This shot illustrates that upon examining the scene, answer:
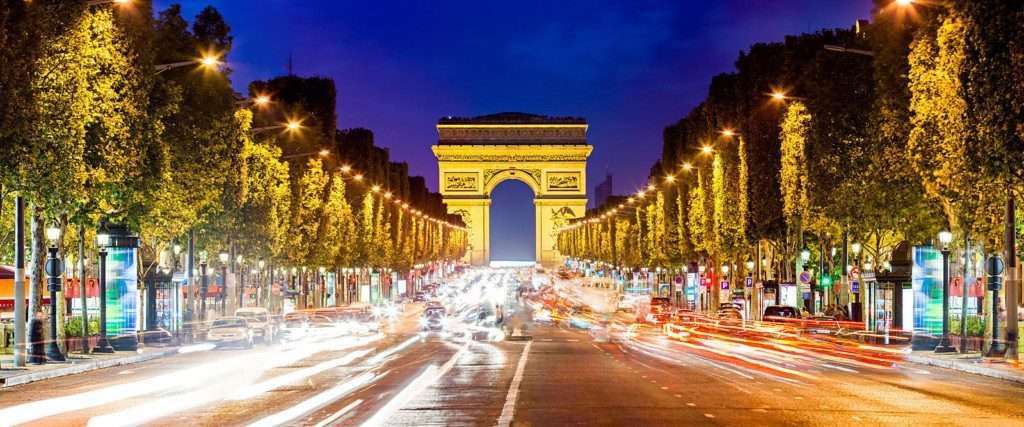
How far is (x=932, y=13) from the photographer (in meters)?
37.6

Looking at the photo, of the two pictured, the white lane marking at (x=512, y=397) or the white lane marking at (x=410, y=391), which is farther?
the white lane marking at (x=410, y=391)

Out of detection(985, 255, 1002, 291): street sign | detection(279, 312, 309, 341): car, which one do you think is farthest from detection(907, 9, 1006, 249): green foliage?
detection(279, 312, 309, 341): car

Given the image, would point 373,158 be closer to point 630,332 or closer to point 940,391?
point 630,332

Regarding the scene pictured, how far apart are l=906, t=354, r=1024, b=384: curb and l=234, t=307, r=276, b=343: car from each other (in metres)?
22.3

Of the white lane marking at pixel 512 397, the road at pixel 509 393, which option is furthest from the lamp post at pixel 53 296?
the white lane marking at pixel 512 397

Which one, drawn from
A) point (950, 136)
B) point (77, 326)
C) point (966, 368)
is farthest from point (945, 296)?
point (77, 326)

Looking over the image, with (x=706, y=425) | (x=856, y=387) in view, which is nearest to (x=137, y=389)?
(x=706, y=425)

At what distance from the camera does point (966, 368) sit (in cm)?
3425

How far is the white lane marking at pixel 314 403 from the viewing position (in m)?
19.0

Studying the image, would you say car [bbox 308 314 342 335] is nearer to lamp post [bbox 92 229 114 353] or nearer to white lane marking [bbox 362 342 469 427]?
lamp post [bbox 92 229 114 353]

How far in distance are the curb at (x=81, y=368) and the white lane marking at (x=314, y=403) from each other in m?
7.36

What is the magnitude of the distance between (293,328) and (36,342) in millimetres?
22529

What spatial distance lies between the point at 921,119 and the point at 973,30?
422 centimetres

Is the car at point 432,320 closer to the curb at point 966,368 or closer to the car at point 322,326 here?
the car at point 322,326
